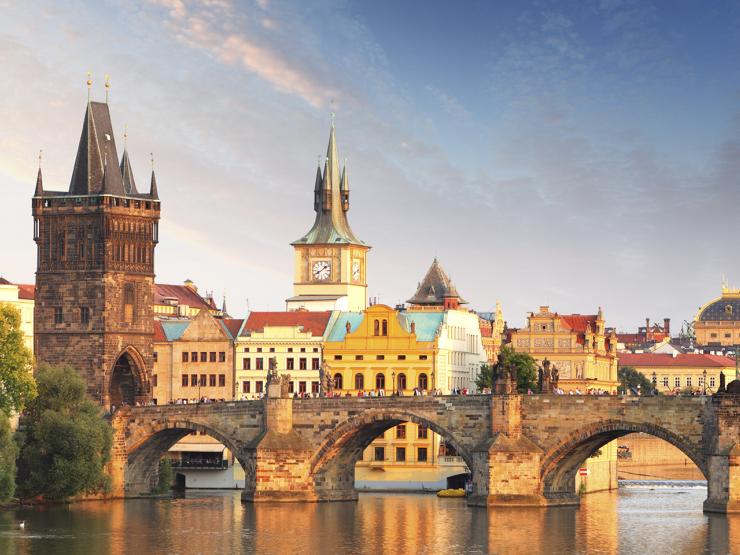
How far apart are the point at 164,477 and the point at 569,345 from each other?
46.5m

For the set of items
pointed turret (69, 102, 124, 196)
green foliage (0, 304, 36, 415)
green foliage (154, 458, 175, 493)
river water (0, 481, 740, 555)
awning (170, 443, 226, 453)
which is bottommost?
river water (0, 481, 740, 555)

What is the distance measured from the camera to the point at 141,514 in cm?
11875

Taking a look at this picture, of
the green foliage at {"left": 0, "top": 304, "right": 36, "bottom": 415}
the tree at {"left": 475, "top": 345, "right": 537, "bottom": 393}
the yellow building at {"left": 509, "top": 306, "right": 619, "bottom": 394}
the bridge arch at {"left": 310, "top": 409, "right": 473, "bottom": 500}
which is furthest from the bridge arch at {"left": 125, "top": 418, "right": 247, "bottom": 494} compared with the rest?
the yellow building at {"left": 509, "top": 306, "right": 619, "bottom": 394}

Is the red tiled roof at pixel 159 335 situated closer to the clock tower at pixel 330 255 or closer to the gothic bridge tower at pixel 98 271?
the gothic bridge tower at pixel 98 271

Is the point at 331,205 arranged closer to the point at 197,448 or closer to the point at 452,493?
the point at 197,448

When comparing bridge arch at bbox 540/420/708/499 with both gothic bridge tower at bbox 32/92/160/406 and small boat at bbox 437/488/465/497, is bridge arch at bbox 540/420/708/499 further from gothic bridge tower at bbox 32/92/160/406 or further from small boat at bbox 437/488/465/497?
gothic bridge tower at bbox 32/92/160/406

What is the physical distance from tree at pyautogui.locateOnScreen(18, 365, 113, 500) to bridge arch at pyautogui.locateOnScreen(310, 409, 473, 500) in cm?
1295

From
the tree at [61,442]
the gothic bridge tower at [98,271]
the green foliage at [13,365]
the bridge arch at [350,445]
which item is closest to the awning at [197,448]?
the gothic bridge tower at [98,271]

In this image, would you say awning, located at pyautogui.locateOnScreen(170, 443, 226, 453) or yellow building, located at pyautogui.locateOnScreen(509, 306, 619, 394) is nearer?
awning, located at pyautogui.locateOnScreen(170, 443, 226, 453)

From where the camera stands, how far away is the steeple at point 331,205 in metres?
174

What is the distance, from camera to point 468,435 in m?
122

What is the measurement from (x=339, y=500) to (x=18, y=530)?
25877 mm

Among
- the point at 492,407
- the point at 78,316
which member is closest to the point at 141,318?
the point at 78,316

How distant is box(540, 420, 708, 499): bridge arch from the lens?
379 feet
